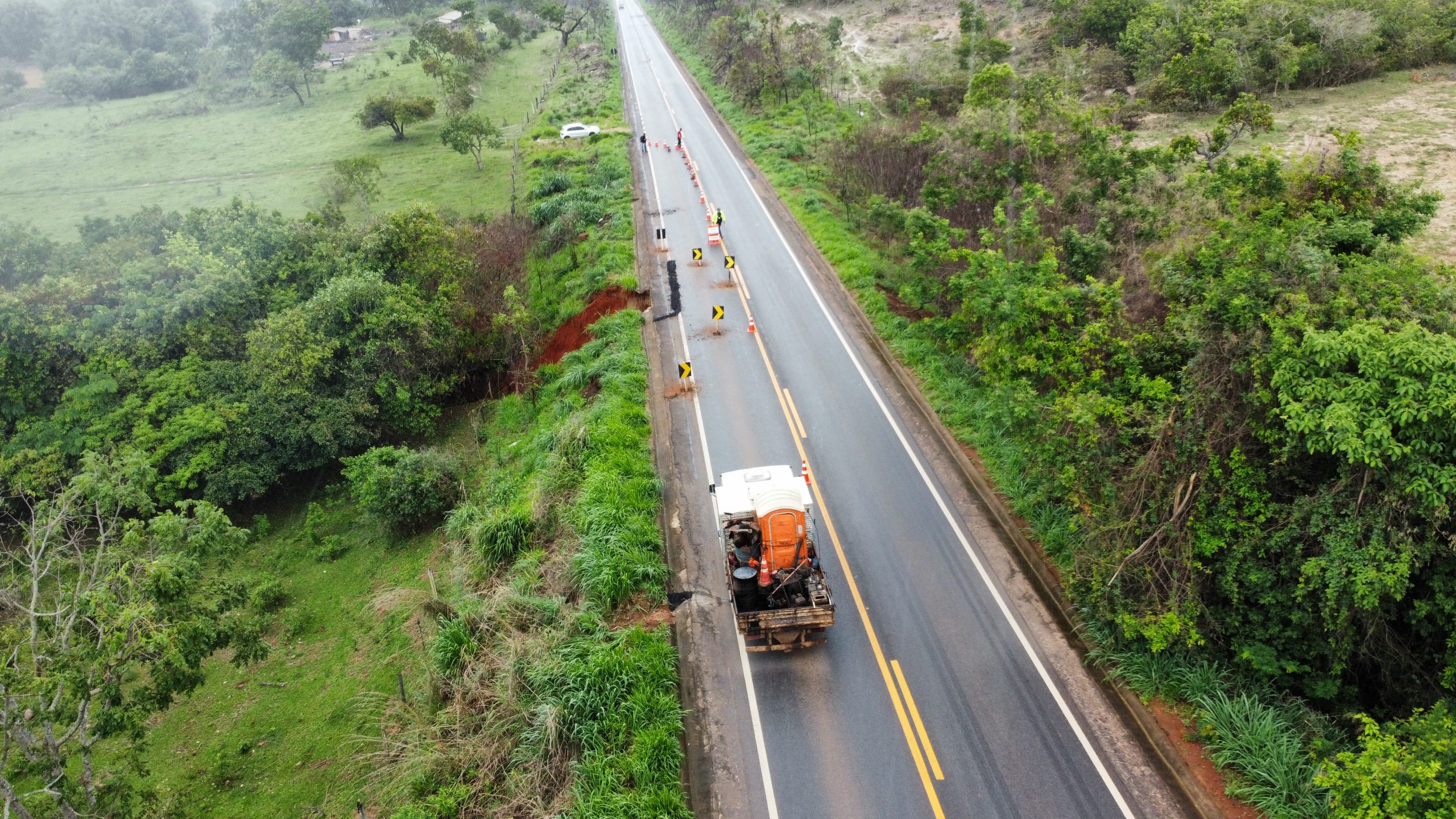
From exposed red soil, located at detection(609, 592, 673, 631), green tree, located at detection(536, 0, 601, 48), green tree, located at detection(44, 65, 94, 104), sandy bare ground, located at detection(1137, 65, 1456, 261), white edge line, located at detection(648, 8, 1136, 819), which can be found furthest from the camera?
green tree, located at detection(536, 0, 601, 48)

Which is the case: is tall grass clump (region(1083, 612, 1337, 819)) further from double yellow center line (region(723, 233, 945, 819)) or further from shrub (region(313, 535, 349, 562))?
shrub (region(313, 535, 349, 562))

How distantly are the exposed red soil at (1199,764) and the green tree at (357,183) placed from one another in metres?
40.5

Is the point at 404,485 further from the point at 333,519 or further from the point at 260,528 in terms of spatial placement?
the point at 260,528

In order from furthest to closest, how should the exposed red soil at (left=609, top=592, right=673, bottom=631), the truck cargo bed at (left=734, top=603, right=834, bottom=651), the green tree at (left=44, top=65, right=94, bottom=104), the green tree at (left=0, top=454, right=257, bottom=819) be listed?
the green tree at (left=44, top=65, right=94, bottom=104) < the exposed red soil at (left=609, top=592, right=673, bottom=631) < the truck cargo bed at (left=734, top=603, right=834, bottom=651) < the green tree at (left=0, top=454, right=257, bottom=819)

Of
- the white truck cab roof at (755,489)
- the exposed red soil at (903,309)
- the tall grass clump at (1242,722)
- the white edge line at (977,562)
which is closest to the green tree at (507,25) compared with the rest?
the white edge line at (977,562)

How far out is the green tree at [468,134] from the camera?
156 feet

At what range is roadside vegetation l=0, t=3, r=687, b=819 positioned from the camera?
12.8 m

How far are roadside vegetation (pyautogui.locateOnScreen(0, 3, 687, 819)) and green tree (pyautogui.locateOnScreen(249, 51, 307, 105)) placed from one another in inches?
1360

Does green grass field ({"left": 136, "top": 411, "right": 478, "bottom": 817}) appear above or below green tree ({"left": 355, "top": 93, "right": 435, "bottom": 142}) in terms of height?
below

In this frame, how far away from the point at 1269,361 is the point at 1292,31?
32950mm

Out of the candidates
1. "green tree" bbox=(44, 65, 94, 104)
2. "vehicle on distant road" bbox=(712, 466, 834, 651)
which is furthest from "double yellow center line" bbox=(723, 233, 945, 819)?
"green tree" bbox=(44, 65, 94, 104)

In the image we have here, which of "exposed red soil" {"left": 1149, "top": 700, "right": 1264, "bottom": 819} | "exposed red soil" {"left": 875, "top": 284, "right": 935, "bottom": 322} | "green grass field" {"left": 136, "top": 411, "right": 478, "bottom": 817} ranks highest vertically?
"exposed red soil" {"left": 875, "top": 284, "right": 935, "bottom": 322}

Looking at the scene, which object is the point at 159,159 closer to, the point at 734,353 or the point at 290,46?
the point at 290,46

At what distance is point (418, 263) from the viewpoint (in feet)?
94.6
